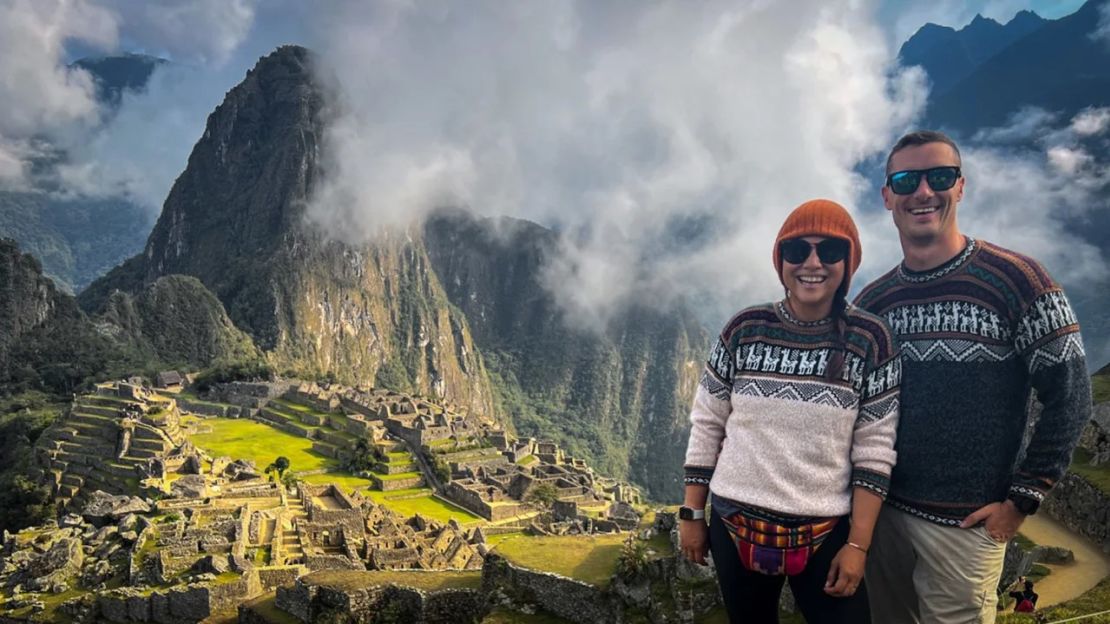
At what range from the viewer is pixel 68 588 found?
1349 cm

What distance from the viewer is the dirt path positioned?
8.18 metres

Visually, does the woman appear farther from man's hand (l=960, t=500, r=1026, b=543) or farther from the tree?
the tree

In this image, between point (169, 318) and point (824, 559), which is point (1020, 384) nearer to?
point (824, 559)

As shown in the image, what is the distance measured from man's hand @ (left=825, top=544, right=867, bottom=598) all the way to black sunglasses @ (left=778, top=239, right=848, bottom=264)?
145 centimetres

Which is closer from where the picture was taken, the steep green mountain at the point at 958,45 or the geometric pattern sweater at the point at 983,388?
the geometric pattern sweater at the point at 983,388

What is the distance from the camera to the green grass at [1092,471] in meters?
10.3

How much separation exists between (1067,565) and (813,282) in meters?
8.57

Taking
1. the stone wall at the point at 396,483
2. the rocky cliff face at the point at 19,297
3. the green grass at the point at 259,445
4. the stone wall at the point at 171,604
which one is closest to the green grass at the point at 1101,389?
the stone wall at the point at 171,604

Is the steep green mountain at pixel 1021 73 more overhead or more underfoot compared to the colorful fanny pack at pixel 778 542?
more overhead

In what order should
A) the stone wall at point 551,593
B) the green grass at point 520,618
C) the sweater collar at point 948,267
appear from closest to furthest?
the sweater collar at point 948,267 < the stone wall at point 551,593 < the green grass at point 520,618

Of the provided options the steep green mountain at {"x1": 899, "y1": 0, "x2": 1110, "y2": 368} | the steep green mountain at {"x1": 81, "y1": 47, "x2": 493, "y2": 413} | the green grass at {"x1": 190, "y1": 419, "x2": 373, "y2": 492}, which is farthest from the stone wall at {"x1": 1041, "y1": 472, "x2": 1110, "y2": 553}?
the steep green mountain at {"x1": 81, "y1": 47, "x2": 493, "y2": 413}

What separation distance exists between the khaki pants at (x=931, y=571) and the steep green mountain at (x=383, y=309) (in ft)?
314

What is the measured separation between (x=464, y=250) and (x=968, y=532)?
18029cm

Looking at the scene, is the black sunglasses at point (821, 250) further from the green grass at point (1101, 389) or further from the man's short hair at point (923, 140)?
the green grass at point (1101, 389)
